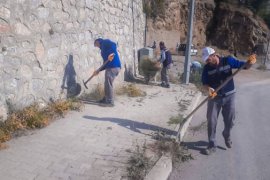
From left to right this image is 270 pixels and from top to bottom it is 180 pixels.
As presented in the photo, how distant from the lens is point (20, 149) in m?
5.39

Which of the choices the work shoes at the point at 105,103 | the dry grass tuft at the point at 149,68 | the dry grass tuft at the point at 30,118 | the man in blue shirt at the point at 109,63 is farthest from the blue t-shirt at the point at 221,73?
the dry grass tuft at the point at 149,68

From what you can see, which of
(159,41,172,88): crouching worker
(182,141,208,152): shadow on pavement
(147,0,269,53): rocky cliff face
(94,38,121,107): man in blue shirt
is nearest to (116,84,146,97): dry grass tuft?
(94,38,121,107): man in blue shirt

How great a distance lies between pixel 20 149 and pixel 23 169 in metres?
0.69

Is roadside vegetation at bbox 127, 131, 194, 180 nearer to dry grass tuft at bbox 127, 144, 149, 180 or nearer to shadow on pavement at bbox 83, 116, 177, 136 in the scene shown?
dry grass tuft at bbox 127, 144, 149, 180

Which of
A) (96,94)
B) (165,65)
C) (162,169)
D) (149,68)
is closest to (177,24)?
(165,65)

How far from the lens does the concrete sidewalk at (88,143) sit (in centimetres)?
482

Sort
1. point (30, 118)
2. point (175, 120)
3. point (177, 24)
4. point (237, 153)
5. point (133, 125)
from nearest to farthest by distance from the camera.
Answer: point (30, 118) → point (237, 153) → point (133, 125) → point (175, 120) → point (177, 24)

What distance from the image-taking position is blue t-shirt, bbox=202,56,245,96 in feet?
20.5

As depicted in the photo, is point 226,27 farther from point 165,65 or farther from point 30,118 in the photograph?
point 30,118

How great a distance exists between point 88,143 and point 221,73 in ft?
8.14

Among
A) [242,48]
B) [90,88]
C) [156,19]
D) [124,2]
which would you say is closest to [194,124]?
[90,88]

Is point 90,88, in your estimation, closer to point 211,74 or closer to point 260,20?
point 211,74

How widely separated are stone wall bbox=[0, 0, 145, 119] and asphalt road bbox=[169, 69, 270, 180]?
9.30 feet

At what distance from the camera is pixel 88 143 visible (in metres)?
5.93
